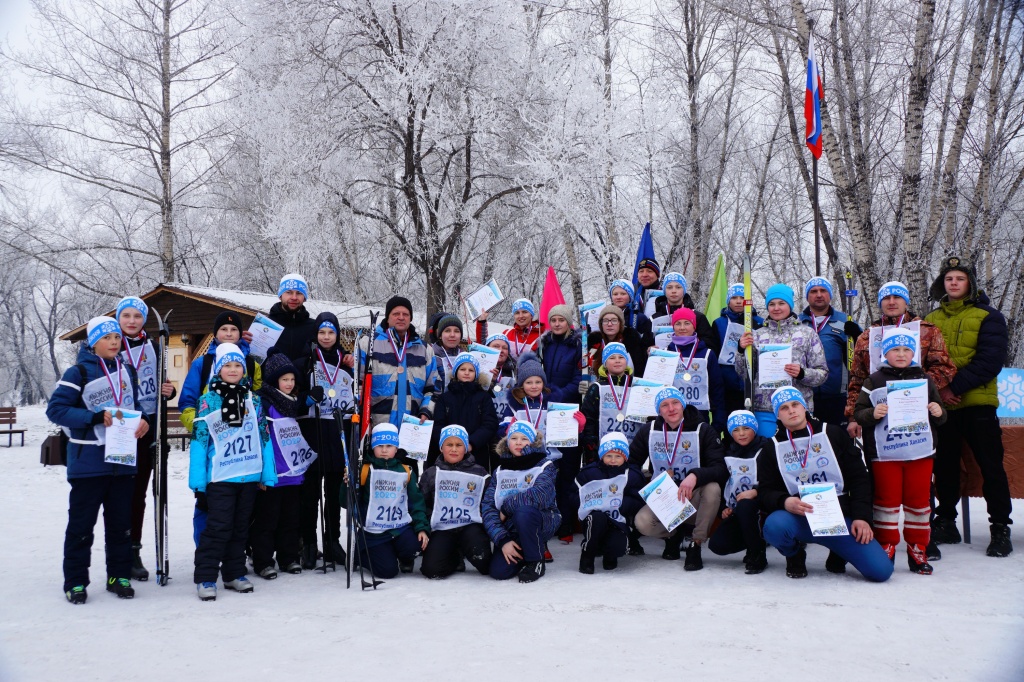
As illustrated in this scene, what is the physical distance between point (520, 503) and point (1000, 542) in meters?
3.93

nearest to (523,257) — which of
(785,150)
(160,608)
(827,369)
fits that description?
(785,150)

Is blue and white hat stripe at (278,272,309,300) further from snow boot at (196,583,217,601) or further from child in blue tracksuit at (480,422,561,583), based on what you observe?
snow boot at (196,583,217,601)

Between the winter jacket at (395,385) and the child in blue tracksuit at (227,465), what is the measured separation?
4.17 feet

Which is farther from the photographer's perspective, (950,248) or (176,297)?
(176,297)

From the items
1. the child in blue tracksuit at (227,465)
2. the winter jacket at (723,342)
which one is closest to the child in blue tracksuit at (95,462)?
the child in blue tracksuit at (227,465)

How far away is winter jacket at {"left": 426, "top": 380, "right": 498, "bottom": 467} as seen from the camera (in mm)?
6926

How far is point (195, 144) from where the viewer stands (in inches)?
981

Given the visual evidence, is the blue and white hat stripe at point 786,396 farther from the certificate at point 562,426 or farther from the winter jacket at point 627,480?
the certificate at point 562,426

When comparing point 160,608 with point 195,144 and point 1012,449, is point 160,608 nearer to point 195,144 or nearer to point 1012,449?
point 1012,449

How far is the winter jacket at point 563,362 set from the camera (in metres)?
7.53

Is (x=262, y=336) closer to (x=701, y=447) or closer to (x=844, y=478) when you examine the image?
(x=701, y=447)

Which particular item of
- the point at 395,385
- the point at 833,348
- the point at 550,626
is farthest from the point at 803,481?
the point at 395,385

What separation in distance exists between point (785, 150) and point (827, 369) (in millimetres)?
22012

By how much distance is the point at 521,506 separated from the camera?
20.5 feet
